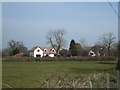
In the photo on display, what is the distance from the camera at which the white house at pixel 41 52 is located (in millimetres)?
74062

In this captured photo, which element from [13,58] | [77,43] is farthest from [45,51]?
[13,58]

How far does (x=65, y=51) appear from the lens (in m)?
64.3

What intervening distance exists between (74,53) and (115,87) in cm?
5569

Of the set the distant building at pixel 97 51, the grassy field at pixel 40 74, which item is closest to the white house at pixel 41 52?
the distant building at pixel 97 51

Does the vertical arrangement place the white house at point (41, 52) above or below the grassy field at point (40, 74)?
above

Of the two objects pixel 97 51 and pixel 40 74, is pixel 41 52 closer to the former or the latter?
pixel 97 51

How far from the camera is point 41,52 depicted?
249 feet

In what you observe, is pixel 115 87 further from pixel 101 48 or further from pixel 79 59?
pixel 101 48

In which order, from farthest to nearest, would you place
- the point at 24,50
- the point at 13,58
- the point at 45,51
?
the point at 45,51
the point at 24,50
the point at 13,58

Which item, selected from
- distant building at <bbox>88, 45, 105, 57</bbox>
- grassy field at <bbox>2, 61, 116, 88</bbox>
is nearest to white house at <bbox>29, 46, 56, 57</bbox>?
distant building at <bbox>88, 45, 105, 57</bbox>

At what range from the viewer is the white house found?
243 feet

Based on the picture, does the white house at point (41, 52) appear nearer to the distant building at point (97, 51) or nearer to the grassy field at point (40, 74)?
the distant building at point (97, 51)

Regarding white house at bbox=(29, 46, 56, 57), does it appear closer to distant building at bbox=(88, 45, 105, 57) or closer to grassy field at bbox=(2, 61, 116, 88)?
distant building at bbox=(88, 45, 105, 57)

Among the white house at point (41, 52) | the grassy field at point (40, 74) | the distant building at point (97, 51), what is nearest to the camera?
the grassy field at point (40, 74)
